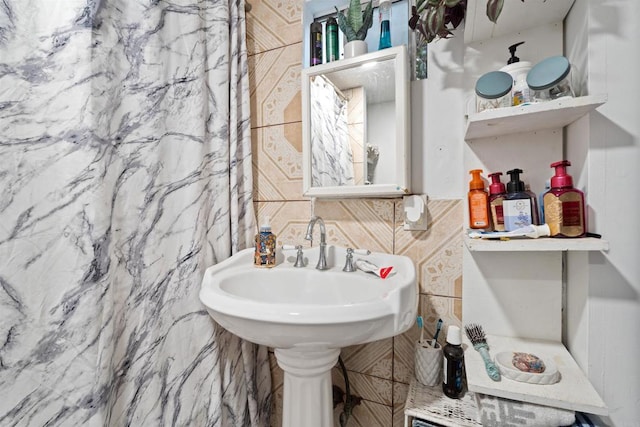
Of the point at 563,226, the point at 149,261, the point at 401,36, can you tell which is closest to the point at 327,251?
the point at 149,261

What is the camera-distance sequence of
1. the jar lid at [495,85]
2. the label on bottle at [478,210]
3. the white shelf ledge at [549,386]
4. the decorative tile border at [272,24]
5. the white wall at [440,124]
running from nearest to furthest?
1. the white shelf ledge at [549,386]
2. the jar lid at [495,85]
3. the label on bottle at [478,210]
4. the white wall at [440,124]
5. the decorative tile border at [272,24]

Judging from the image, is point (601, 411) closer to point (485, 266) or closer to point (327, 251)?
point (485, 266)

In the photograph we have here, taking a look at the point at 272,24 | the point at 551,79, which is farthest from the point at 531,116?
the point at 272,24

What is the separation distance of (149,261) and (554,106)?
1115 mm

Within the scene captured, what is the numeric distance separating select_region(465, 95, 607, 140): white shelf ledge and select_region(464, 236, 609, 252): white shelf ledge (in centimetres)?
29

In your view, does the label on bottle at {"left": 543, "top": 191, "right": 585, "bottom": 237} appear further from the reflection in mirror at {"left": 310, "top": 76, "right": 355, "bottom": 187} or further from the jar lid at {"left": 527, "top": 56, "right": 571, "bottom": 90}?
the reflection in mirror at {"left": 310, "top": 76, "right": 355, "bottom": 187}

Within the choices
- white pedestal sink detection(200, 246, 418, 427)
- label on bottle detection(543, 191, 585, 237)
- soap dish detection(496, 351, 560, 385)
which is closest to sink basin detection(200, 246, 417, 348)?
white pedestal sink detection(200, 246, 418, 427)

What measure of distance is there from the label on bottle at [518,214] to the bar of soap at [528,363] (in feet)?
1.06

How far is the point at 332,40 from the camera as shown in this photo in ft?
3.55

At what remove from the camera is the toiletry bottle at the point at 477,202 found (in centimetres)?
82

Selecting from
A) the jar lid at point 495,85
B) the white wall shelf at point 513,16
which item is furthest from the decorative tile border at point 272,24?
the jar lid at point 495,85

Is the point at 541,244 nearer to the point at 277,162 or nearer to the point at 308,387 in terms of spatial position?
the point at 308,387

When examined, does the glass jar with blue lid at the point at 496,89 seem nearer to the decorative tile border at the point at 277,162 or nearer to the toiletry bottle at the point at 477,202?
the toiletry bottle at the point at 477,202

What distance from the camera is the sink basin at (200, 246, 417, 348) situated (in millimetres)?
637
